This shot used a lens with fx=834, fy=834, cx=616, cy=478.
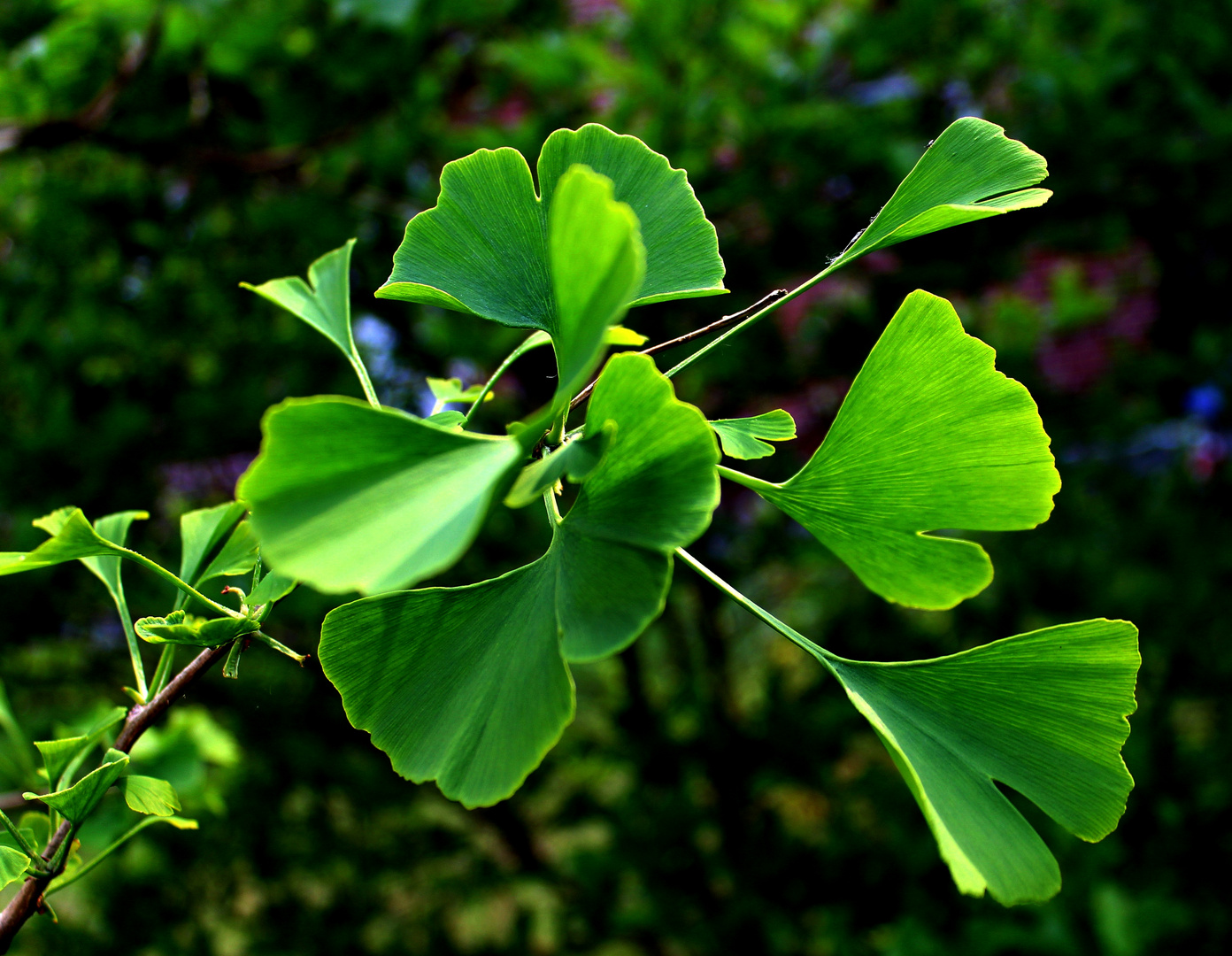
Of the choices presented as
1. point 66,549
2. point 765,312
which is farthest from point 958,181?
point 66,549

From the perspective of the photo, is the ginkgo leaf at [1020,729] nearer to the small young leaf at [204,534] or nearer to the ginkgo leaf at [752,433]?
the ginkgo leaf at [752,433]

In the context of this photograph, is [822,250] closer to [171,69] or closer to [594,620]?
[171,69]

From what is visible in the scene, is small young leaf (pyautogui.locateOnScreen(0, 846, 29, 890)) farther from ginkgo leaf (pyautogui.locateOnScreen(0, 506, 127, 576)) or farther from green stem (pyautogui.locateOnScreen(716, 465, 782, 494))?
Answer: green stem (pyautogui.locateOnScreen(716, 465, 782, 494))

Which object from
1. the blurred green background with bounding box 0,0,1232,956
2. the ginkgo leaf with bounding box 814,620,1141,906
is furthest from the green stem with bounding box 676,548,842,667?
the blurred green background with bounding box 0,0,1232,956

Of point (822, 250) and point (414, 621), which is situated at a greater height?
point (414, 621)

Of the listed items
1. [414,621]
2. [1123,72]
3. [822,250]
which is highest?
[414,621]

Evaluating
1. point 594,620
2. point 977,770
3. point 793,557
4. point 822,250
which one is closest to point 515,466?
point 594,620

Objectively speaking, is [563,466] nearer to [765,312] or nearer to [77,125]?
[765,312]
